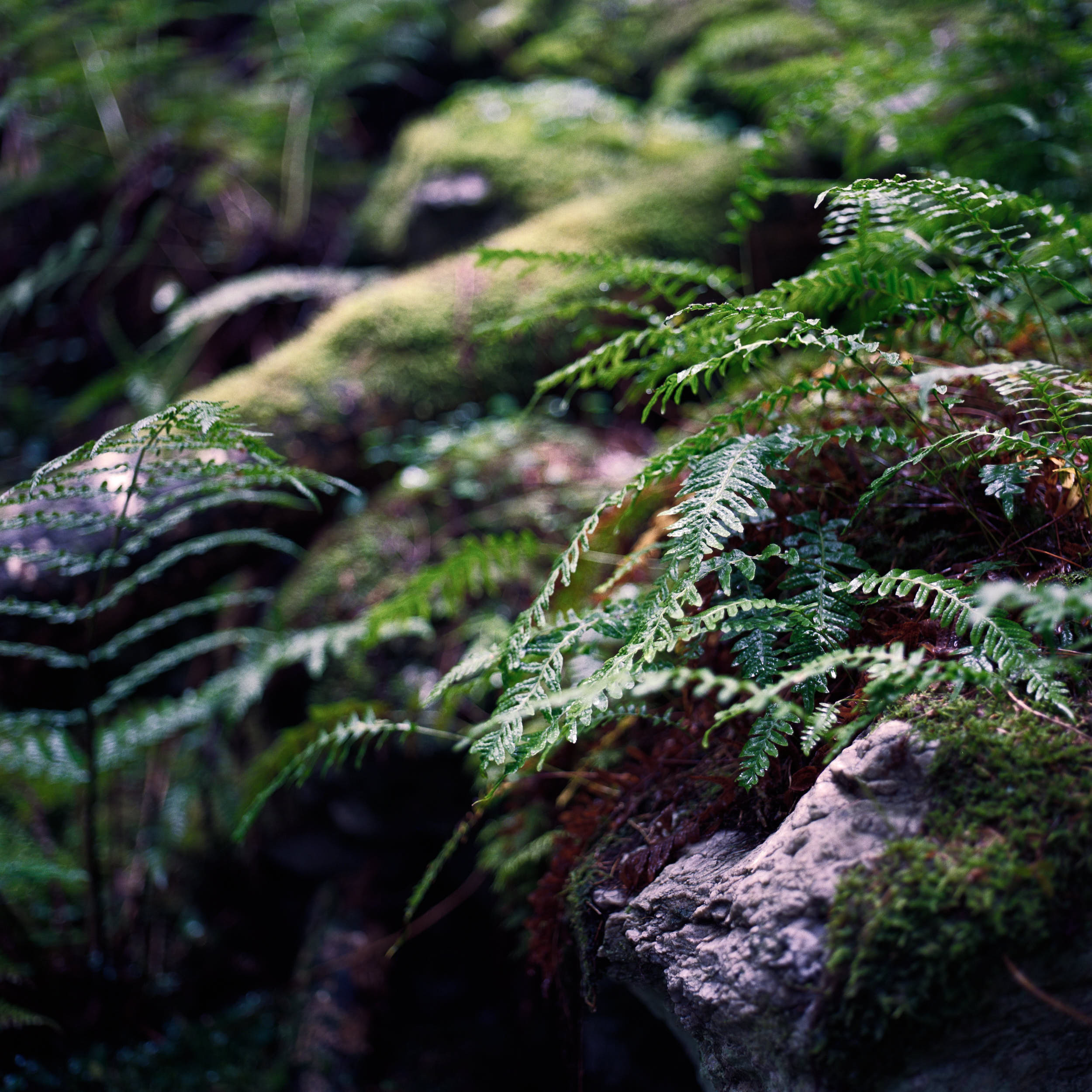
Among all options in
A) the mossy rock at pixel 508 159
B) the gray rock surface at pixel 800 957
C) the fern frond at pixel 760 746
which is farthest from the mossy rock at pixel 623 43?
the gray rock surface at pixel 800 957

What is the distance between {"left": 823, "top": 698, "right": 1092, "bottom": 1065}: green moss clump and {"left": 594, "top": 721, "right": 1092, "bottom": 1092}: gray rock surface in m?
0.04

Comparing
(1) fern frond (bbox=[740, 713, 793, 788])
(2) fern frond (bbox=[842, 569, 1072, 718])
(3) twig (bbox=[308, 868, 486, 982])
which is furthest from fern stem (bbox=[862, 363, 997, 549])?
(3) twig (bbox=[308, 868, 486, 982])

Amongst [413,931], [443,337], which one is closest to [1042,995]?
[413,931]

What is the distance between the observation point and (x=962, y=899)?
986 mm

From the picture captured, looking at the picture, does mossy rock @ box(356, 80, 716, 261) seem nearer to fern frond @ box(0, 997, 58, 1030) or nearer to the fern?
the fern

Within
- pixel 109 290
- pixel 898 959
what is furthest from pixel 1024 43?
pixel 109 290

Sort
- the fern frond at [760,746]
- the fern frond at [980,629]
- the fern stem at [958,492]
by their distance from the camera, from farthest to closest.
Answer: the fern stem at [958,492] → the fern frond at [760,746] → the fern frond at [980,629]

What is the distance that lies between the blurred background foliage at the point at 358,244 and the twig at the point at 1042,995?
5.35 feet

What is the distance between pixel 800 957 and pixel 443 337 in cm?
319

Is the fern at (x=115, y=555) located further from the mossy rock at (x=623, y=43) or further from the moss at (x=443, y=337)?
the mossy rock at (x=623, y=43)

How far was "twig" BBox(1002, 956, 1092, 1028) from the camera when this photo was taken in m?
0.93

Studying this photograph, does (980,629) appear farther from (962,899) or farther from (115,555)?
(115,555)

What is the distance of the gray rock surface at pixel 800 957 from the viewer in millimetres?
1005

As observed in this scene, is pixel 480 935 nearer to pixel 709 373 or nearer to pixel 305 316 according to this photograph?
pixel 709 373
